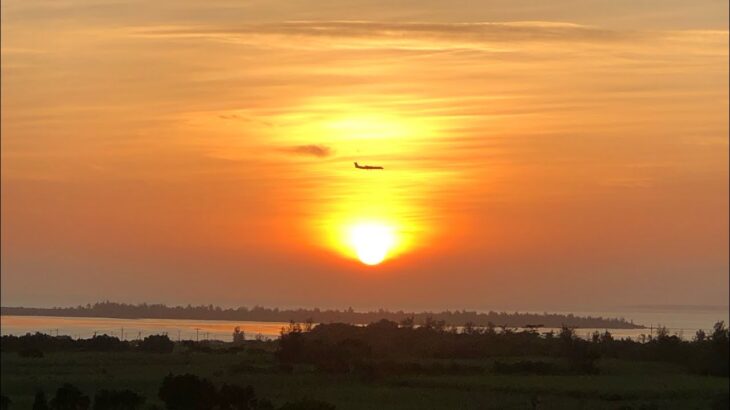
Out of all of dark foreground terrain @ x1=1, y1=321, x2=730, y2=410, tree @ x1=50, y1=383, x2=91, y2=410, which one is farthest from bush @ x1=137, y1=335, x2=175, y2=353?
tree @ x1=50, y1=383, x2=91, y2=410

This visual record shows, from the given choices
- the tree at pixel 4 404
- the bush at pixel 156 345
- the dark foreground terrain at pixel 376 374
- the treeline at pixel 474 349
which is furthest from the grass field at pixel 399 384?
the bush at pixel 156 345

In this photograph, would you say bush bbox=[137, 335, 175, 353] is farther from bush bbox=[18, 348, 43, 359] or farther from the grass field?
the grass field

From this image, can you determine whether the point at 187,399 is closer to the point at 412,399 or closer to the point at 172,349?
the point at 412,399

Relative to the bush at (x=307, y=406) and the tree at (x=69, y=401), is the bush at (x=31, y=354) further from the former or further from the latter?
the bush at (x=307, y=406)

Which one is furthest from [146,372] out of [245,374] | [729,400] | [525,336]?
[525,336]

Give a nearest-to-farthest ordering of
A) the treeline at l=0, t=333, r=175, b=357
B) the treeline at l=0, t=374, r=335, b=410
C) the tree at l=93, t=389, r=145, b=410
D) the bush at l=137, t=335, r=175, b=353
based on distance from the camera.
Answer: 1. the treeline at l=0, t=374, r=335, b=410
2. the tree at l=93, t=389, r=145, b=410
3. the treeline at l=0, t=333, r=175, b=357
4. the bush at l=137, t=335, r=175, b=353

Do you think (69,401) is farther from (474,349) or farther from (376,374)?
(474,349)

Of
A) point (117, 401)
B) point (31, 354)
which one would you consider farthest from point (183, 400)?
point (31, 354)
